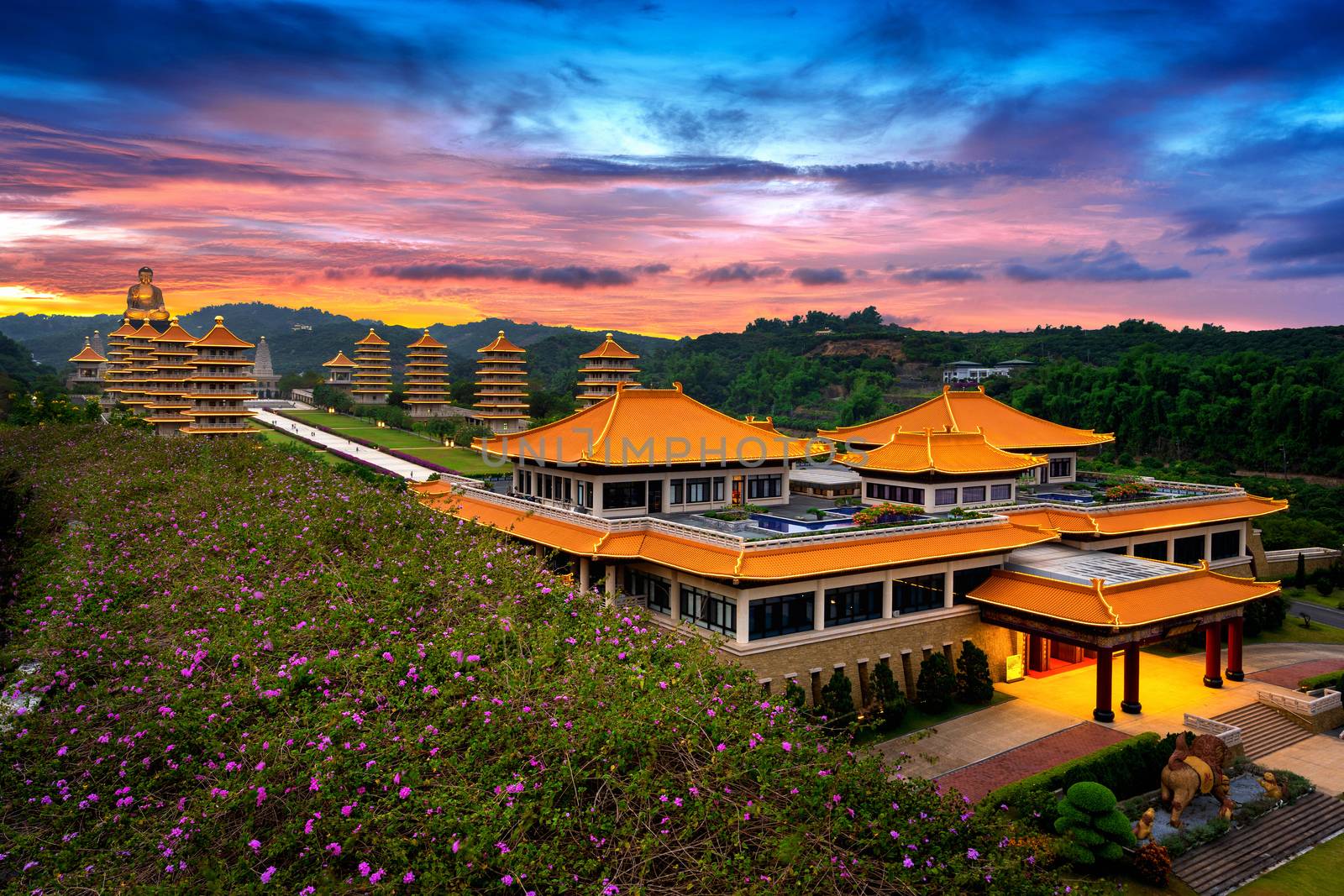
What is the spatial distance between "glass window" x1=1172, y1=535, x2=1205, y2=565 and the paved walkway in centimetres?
4321

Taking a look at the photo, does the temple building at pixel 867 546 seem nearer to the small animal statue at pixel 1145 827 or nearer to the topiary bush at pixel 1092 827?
the small animal statue at pixel 1145 827

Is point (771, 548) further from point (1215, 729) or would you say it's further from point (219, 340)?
point (219, 340)

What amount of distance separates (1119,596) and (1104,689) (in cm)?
295

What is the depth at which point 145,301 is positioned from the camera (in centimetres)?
10956

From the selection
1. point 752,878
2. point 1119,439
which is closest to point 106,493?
point 752,878

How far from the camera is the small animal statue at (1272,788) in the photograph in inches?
884

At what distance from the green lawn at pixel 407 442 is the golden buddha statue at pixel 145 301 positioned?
25.4 meters

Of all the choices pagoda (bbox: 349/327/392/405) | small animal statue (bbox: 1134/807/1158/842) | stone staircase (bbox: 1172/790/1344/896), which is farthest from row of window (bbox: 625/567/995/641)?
pagoda (bbox: 349/327/392/405)

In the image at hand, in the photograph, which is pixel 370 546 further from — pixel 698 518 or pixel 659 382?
pixel 659 382

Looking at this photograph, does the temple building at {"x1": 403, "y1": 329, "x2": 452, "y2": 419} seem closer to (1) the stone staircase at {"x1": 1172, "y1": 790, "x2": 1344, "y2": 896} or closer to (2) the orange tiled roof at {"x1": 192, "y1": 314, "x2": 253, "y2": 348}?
(2) the orange tiled roof at {"x1": 192, "y1": 314, "x2": 253, "y2": 348}

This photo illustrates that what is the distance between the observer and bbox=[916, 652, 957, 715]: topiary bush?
26.5m

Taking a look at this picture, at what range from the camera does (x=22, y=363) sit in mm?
124000

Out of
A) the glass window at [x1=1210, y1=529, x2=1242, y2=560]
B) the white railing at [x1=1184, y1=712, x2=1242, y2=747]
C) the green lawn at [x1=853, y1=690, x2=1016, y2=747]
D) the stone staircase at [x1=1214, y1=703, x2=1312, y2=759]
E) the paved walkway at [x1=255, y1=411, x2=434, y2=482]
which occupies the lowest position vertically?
the stone staircase at [x1=1214, y1=703, x2=1312, y2=759]

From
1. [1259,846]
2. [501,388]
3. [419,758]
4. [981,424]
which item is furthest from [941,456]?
[501,388]
